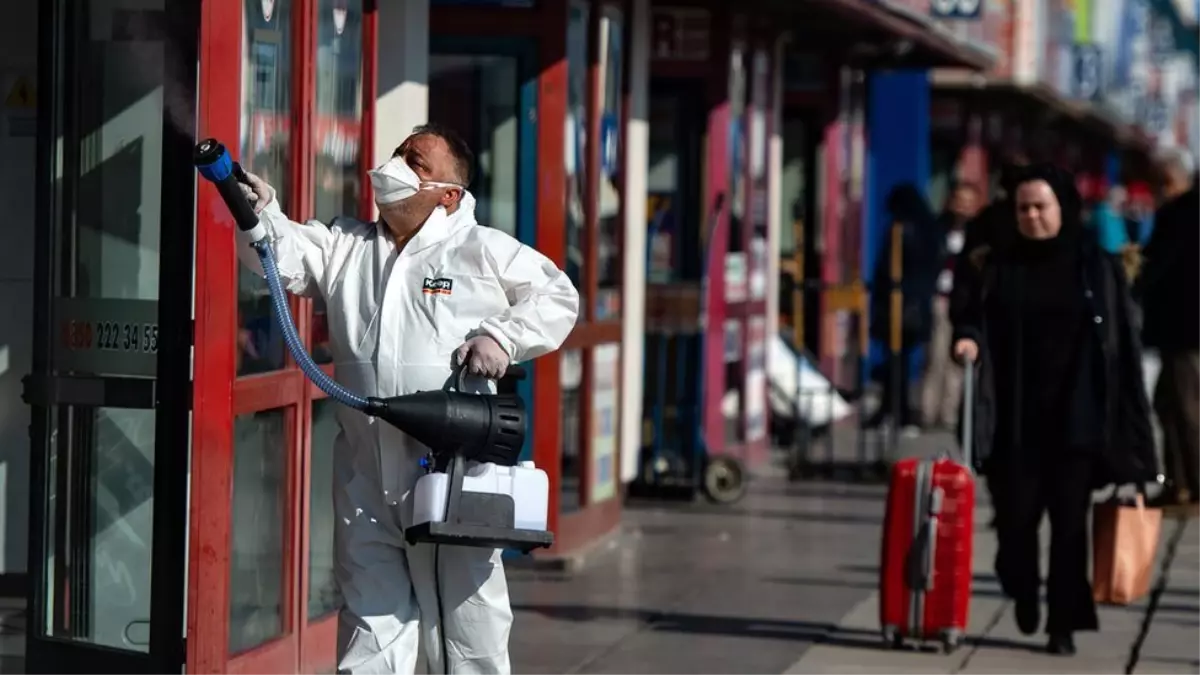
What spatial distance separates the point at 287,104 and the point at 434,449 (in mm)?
2022

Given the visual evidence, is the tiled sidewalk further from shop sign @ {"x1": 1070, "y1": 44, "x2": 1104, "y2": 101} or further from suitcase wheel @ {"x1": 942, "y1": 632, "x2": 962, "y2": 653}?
shop sign @ {"x1": 1070, "y1": 44, "x2": 1104, "y2": 101}

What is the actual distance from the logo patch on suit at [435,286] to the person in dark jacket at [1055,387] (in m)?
3.38

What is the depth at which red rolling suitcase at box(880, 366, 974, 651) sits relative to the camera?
9.05 metres

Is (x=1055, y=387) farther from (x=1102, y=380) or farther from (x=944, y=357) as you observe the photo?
(x=944, y=357)

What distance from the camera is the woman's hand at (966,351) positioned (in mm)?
9195

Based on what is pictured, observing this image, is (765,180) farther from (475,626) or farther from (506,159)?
(475,626)

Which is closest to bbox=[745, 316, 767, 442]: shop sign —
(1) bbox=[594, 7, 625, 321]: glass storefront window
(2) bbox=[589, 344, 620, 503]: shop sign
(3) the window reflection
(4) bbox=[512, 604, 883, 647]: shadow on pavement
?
(2) bbox=[589, 344, 620, 503]: shop sign

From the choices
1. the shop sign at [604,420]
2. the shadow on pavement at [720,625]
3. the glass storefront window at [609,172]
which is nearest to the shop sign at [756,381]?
the shop sign at [604,420]

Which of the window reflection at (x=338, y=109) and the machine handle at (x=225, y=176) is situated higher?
the window reflection at (x=338, y=109)

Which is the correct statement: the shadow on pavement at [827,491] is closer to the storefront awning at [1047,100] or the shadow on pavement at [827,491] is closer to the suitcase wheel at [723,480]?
the suitcase wheel at [723,480]

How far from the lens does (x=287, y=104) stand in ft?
25.7

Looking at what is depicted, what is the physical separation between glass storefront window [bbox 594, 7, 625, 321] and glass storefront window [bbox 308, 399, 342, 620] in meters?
3.63

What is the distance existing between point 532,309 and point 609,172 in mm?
6229

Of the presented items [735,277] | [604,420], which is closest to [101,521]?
[604,420]
